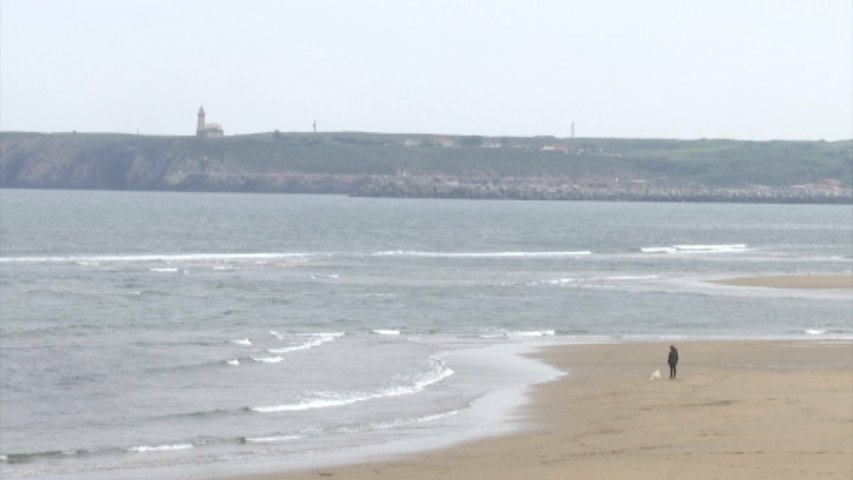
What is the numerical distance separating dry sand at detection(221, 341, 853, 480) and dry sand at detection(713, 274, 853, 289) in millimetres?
23179

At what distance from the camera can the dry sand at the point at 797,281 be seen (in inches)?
2201

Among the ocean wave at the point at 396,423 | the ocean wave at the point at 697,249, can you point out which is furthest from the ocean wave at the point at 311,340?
the ocean wave at the point at 697,249

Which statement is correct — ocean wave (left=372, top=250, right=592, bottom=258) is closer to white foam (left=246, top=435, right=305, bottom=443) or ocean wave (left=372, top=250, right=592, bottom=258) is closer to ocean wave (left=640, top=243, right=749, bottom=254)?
ocean wave (left=640, top=243, right=749, bottom=254)

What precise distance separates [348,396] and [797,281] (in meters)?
35.1

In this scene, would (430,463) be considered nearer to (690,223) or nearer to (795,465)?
(795,465)

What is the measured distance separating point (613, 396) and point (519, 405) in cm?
191

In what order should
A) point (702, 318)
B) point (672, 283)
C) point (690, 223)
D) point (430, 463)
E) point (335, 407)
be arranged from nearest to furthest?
point (430, 463)
point (335, 407)
point (702, 318)
point (672, 283)
point (690, 223)

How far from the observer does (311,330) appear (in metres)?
39.1

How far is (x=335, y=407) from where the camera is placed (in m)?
25.2

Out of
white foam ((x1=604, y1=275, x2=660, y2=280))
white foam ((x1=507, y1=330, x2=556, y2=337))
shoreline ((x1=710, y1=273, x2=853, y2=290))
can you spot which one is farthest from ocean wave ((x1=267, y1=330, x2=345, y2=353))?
white foam ((x1=604, y1=275, x2=660, y2=280))

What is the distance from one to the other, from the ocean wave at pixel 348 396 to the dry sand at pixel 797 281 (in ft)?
96.2

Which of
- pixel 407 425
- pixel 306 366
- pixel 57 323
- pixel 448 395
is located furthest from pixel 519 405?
pixel 57 323

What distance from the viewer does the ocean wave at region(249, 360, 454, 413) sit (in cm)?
2506

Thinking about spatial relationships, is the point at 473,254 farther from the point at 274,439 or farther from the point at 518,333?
the point at 274,439
